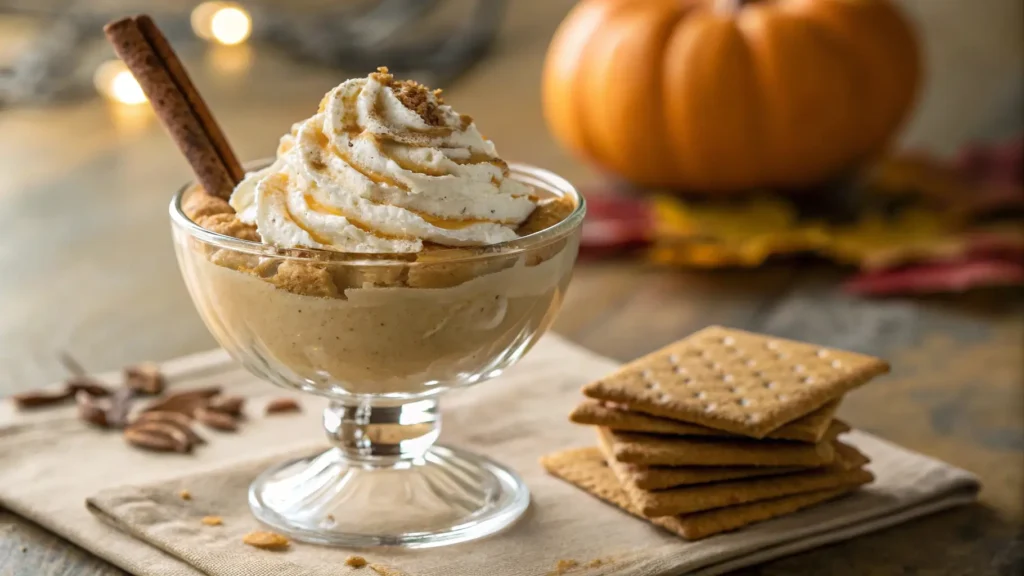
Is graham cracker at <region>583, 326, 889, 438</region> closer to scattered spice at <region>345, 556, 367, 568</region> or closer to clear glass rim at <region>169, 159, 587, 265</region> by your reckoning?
clear glass rim at <region>169, 159, 587, 265</region>

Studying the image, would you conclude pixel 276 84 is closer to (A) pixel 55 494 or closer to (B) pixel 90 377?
(B) pixel 90 377

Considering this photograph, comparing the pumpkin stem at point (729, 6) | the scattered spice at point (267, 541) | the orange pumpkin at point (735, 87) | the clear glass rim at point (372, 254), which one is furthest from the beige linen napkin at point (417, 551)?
the pumpkin stem at point (729, 6)

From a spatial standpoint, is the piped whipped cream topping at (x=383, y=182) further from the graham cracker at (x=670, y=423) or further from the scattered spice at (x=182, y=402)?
the scattered spice at (x=182, y=402)

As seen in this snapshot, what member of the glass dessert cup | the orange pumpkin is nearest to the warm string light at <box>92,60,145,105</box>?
the orange pumpkin

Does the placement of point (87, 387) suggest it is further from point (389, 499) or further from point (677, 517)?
point (677, 517)

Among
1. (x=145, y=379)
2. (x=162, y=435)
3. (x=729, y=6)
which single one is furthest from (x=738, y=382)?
(x=729, y=6)

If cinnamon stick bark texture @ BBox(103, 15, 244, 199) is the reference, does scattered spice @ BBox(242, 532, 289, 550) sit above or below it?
below

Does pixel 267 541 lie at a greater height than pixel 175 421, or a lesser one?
lesser
